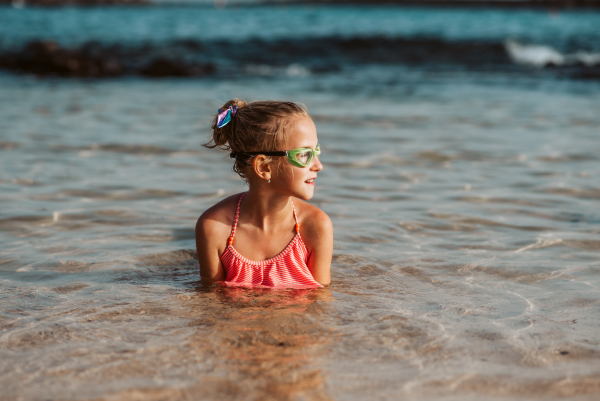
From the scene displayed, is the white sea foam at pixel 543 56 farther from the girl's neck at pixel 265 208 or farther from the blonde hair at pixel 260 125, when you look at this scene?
the blonde hair at pixel 260 125

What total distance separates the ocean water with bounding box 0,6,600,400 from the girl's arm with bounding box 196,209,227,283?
0.13 m

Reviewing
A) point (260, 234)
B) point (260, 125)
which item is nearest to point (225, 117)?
point (260, 125)

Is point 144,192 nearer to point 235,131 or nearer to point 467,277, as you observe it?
point 235,131

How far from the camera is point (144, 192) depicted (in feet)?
18.6

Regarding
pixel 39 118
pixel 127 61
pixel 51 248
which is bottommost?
pixel 51 248

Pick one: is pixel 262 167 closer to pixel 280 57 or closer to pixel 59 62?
pixel 59 62

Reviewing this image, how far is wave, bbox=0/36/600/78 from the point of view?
56.1ft

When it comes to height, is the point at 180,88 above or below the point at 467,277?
above

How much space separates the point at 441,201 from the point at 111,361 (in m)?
3.61

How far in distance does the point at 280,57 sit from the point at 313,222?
1819 cm

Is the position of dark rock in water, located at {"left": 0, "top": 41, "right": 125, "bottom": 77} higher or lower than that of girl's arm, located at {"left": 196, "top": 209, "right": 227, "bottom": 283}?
higher

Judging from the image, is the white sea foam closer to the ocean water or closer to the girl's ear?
the ocean water

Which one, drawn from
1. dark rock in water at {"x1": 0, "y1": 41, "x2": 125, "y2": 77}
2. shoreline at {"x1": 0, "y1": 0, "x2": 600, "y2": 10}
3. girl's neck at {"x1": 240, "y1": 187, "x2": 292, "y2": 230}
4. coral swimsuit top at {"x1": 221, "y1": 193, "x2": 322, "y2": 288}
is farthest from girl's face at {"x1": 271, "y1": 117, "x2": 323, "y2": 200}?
shoreline at {"x1": 0, "y1": 0, "x2": 600, "y2": 10}

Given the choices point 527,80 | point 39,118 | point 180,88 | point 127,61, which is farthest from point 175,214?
point 127,61
